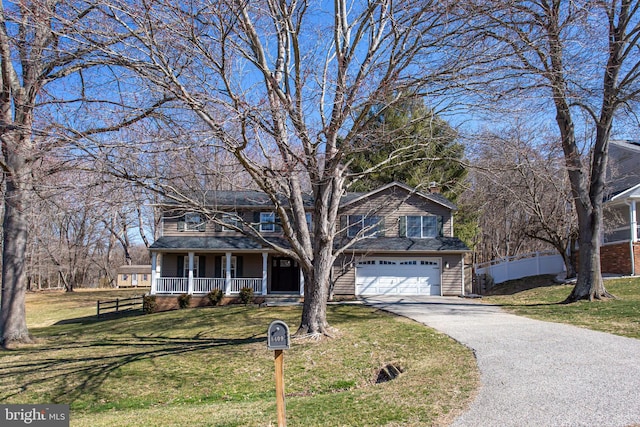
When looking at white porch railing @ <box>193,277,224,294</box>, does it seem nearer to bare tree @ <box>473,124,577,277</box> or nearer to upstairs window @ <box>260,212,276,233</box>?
upstairs window @ <box>260,212,276,233</box>

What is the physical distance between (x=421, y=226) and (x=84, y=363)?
16.7m

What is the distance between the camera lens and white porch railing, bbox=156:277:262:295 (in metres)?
22.7

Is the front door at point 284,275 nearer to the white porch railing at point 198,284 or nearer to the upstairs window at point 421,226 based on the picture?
the white porch railing at point 198,284

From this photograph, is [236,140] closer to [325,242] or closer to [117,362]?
[325,242]

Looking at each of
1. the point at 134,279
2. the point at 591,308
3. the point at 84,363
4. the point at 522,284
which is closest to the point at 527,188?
the point at 591,308

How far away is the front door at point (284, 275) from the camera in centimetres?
2484

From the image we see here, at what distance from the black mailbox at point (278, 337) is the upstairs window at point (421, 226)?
19575 millimetres

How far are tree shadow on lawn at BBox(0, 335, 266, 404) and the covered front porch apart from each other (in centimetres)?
763

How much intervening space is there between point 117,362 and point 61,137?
5.55 m

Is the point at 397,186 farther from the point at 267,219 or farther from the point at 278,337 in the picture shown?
the point at 278,337

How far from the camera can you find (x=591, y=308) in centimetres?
1428

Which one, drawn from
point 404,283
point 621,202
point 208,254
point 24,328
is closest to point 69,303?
point 208,254

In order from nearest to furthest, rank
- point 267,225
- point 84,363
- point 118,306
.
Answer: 1. point 84,363
2. point 118,306
3. point 267,225

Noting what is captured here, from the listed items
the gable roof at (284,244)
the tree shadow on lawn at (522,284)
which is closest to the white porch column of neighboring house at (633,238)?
the tree shadow on lawn at (522,284)
